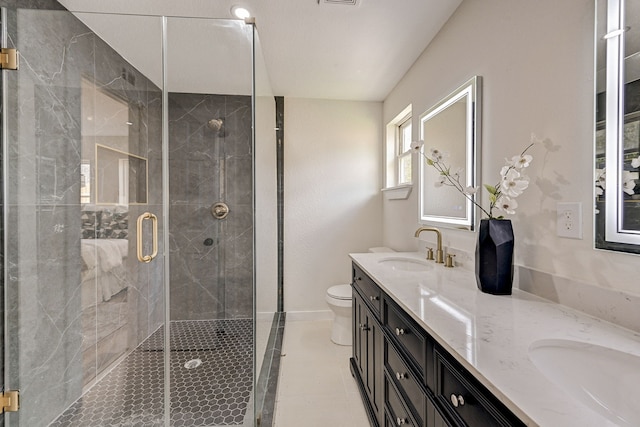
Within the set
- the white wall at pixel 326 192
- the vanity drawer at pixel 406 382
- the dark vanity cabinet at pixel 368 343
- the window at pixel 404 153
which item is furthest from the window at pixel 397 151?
the vanity drawer at pixel 406 382

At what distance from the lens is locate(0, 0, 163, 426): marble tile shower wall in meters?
1.35

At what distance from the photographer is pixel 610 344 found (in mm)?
675

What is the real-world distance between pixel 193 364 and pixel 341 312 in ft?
3.79

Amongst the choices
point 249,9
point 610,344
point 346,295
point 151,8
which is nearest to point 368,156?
point 346,295

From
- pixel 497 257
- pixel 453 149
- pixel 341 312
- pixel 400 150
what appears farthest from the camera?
pixel 400 150

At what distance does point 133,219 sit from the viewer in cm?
188

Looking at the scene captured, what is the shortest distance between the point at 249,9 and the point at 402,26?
0.94m

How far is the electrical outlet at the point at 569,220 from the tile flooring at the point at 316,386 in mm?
1363

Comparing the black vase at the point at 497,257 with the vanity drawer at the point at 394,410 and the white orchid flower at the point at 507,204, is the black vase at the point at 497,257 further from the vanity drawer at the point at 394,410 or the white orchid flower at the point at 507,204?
the vanity drawer at the point at 394,410

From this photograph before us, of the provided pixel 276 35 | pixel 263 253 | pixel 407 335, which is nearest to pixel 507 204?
pixel 407 335

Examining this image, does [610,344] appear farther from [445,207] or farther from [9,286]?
[9,286]

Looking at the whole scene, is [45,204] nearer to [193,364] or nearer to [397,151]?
[193,364]

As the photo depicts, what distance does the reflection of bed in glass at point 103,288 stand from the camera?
164 centimetres

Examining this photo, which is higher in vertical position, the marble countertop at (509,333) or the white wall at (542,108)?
the white wall at (542,108)
